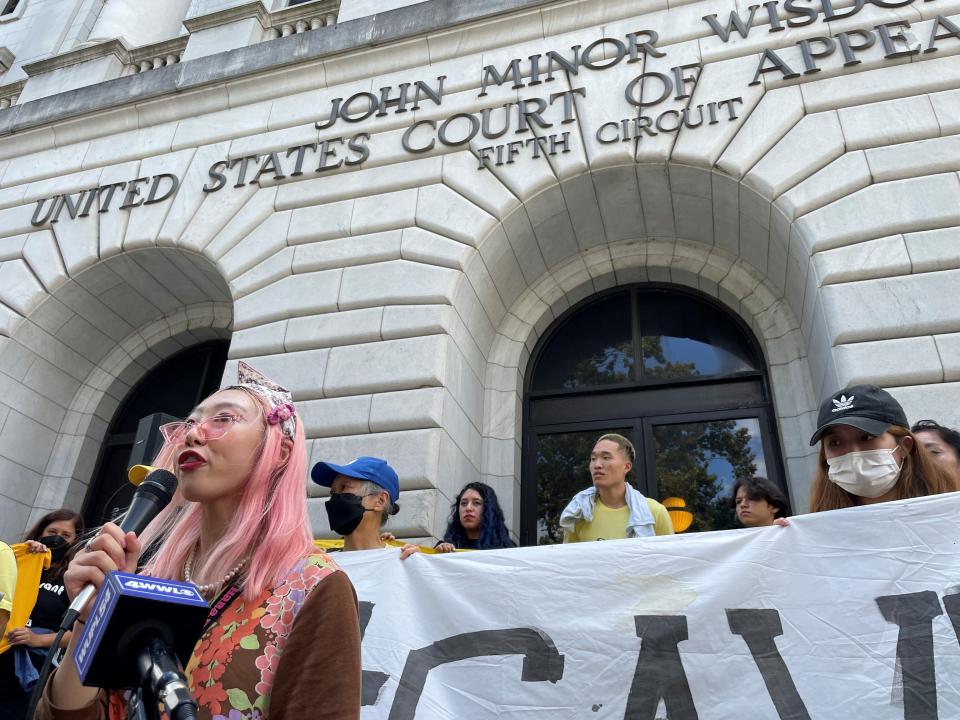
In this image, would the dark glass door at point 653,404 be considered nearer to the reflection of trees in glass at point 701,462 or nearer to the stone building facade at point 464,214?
the reflection of trees in glass at point 701,462

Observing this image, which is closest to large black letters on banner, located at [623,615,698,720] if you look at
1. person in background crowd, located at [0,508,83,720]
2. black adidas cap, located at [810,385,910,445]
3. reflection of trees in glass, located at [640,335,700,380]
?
black adidas cap, located at [810,385,910,445]

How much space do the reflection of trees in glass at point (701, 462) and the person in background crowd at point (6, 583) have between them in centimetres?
610

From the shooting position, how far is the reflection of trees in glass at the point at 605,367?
8883 millimetres

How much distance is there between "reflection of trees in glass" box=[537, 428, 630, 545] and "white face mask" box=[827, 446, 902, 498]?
14.5 ft

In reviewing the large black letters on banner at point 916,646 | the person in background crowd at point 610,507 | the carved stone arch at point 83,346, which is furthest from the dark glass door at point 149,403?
the large black letters on banner at point 916,646

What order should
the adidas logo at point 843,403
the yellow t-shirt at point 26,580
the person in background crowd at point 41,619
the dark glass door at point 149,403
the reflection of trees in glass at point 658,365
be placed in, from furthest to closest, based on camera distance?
the dark glass door at point 149,403 < the reflection of trees in glass at point 658,365 < the yellow t-shirt at point 26,580 < the person in background crowd at point 41,619 < the adidas logo at point 843,403

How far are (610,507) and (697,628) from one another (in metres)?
2.12

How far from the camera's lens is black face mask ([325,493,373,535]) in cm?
495

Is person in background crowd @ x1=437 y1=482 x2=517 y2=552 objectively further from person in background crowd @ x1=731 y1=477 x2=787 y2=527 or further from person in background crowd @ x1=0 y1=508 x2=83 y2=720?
person in background crowd @ x1=0 y1=508 x2=83 y2=720

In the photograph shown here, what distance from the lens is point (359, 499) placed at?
5.12m

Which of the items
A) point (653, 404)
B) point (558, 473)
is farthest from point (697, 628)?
point (653, 404)

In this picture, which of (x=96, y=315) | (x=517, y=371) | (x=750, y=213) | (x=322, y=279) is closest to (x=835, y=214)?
(x=750, y=213)

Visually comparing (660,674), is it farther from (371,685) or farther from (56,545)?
(56,545)

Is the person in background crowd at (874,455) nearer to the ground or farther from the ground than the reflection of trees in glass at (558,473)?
nearer to the ground
